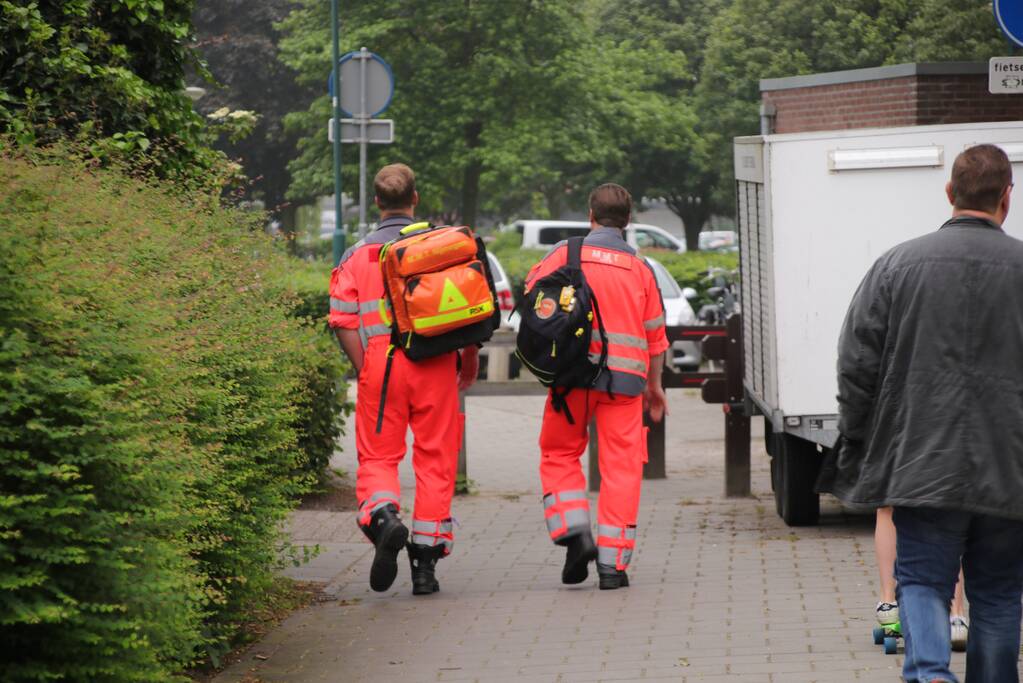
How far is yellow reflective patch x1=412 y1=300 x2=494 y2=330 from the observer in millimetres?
7297

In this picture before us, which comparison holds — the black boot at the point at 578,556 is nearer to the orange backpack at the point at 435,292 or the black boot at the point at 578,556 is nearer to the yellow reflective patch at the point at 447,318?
the orange backpack at the point at 435,292

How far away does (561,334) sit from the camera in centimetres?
754

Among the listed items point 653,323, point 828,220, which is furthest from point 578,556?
point 828,220

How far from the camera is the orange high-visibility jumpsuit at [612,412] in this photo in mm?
7637

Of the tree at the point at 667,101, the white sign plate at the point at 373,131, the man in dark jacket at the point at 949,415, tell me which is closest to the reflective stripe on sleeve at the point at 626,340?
the man in dark jacket at the point at 949,415

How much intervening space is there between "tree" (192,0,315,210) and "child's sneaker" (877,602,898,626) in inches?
1410

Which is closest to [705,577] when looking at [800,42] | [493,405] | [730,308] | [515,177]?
[493,405]

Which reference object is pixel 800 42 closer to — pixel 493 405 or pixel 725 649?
pixel 493 405

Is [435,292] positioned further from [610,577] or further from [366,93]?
[366,93]

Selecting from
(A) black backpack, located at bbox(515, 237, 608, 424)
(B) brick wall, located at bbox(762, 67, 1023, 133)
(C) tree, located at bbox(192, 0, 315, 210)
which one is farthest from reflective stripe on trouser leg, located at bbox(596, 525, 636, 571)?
(C) tree, located at bbox(192, 0, 315, 210)

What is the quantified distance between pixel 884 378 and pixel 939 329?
0.23 metres

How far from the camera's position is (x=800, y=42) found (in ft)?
81.8

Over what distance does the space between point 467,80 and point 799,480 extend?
91.8 ft

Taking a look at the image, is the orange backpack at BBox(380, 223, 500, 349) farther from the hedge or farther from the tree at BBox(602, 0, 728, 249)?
the tree at BBox(602, 0, 728, 249)
